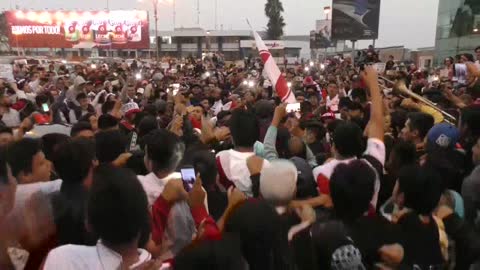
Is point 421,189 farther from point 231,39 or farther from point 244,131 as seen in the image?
point 231,39

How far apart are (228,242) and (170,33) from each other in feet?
248

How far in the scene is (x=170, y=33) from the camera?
74750mm

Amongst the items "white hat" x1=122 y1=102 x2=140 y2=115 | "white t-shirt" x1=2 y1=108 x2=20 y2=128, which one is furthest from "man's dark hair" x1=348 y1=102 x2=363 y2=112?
"white t-shirt" x1=2 y1=108 x2=20 y2=128

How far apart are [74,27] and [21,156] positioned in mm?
47539

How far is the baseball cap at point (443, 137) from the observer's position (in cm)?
379

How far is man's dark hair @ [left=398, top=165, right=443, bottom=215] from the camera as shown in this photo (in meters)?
2.42

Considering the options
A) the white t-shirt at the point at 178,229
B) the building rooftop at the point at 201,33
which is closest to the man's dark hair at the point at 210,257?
the white t-shirt at the point at 178,229

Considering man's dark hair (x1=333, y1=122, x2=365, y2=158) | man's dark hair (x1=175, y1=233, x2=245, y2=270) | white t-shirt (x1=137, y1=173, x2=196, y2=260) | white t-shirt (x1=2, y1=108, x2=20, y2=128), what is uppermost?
man's dark hair (x1=333, y1=122, x2=365, y2=158)

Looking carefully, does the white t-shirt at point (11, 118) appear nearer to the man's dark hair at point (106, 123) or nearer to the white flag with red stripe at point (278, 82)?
the man's dark hair at point (106, 123)

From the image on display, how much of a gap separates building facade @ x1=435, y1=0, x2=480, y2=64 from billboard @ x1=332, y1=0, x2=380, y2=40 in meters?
9.59

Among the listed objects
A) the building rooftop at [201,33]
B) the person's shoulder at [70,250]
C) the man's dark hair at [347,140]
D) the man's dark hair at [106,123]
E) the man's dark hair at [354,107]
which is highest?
the building rooftop at [201,33]

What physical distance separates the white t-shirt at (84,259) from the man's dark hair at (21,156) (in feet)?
4.29

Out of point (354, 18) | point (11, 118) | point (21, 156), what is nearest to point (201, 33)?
point (354, 18)

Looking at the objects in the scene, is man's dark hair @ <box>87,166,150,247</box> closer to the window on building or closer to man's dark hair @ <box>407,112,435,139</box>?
man's dark hair @ <box>407,112,435,139</box>
